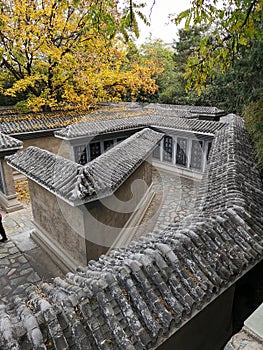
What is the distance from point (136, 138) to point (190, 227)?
8.49 metres

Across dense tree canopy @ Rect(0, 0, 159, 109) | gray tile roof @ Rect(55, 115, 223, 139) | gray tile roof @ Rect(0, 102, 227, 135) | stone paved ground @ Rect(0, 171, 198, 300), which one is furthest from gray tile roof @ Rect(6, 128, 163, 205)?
dense tree canopy @ Rect(0, 0, 159, 109)

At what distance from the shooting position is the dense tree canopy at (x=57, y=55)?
14.7 m

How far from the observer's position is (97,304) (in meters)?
2.51

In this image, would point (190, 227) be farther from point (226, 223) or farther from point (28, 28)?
point (28, 28)

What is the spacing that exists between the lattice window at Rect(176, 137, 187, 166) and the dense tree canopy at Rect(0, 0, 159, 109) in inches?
222

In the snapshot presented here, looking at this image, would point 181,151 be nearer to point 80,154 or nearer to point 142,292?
point 80,154

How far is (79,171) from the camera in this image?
6.15 meters

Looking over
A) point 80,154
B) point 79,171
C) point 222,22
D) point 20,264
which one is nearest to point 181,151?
point 80,154

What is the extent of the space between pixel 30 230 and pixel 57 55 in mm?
11503

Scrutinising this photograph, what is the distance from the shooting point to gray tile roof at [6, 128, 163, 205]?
18.8 ft

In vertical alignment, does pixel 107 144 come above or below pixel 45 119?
below

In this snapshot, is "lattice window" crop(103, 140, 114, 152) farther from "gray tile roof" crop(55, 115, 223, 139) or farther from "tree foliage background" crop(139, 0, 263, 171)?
"tree foliage background" crop(139, 0, 263, 171)

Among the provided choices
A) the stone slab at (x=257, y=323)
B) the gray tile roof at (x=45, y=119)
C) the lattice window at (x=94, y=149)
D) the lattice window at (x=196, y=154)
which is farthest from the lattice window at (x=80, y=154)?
the stone slab at (x=257, y=323)

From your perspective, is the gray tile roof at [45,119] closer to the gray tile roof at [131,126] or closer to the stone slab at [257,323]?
the gray tile roof at [131,126]
